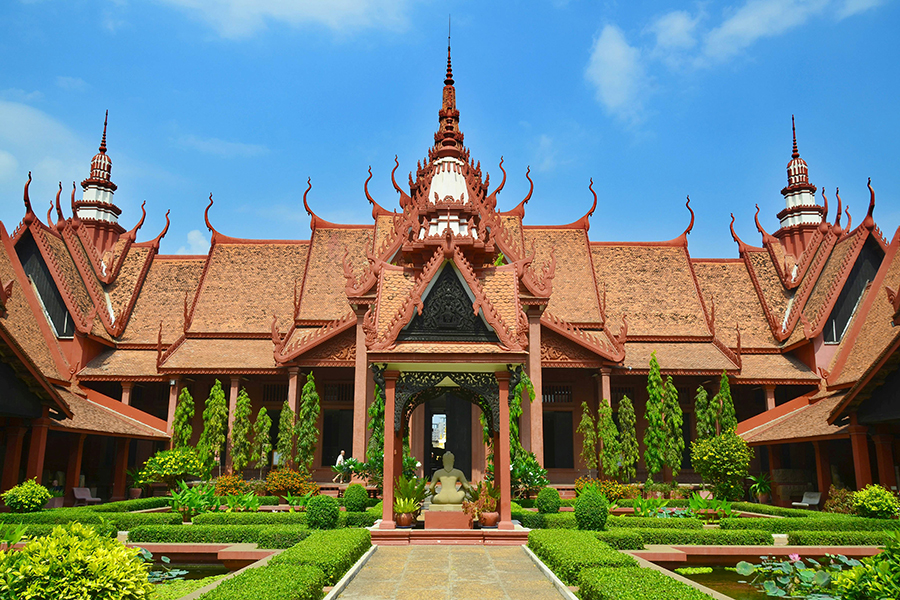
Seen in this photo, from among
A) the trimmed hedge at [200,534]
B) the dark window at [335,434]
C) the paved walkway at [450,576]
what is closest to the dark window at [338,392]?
the dark window at [335,434]

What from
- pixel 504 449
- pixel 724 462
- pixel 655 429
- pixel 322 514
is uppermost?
pixel 655 429

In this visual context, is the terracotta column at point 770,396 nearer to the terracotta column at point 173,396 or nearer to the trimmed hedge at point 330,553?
the trimmed hedge at point 330,553

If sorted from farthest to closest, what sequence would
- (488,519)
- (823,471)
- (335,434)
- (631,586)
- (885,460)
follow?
1. (335,434)
2. (823,471)
3. (885,460)
4. (488,519)
5. (631,586)

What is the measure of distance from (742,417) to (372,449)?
13857 millimetres

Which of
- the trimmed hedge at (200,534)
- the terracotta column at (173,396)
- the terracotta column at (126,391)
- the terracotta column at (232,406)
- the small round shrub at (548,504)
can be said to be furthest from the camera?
the terracotta column at (126,391)

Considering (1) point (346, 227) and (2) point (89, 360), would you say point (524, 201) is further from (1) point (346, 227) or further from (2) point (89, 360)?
(2) point (89, 360)

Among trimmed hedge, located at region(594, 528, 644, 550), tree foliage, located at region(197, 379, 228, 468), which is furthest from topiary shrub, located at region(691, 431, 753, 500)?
tree foliage, located at region(197, 379, 228, 468)

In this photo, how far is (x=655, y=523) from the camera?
12.3 m

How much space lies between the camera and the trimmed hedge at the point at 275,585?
570 centimetres

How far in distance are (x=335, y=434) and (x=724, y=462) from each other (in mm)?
12266

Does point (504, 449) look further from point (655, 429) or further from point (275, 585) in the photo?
point (655, 429)

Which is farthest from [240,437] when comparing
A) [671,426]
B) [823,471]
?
[823,471]

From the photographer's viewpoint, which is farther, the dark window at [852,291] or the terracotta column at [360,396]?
the dark window at [852,291]

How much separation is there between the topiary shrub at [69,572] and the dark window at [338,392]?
58.5 ft
